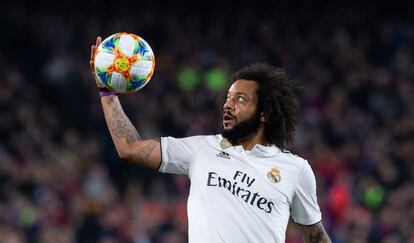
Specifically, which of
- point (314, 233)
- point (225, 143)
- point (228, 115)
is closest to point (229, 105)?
point (228, 115)

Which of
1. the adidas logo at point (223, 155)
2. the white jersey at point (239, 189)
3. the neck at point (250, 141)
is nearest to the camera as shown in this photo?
the white jersey at point (239, 189)

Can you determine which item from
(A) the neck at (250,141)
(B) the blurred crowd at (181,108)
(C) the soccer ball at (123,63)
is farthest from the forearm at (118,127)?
(B) the blurred crowd at (181,108)

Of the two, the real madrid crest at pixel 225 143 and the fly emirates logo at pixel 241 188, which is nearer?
the fly emirates logo at pixel 241 188

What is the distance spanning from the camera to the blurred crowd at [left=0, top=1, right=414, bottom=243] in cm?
1001

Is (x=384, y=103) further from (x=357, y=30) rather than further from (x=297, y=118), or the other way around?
(x=297, y=118)

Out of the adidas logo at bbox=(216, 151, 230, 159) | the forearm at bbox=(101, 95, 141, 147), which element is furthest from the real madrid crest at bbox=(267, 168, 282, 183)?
the forearm at bbox=(101, 95, 141, 147)

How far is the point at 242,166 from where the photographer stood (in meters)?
4.77

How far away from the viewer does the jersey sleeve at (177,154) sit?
184 inches

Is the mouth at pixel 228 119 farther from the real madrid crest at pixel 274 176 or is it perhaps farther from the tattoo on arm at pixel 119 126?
the tattoo on arm at pixel 119 126

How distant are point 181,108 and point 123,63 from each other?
7287 mm

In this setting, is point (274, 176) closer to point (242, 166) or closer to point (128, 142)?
point (242, 166)

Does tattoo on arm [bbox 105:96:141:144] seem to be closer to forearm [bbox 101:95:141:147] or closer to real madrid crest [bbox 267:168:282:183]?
forearm [bbox 101:95:141:147]

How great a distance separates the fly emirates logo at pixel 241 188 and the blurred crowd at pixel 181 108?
412 cm

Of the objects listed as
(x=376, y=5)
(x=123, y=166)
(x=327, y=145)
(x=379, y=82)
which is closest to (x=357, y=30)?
(x=376, y=5)
